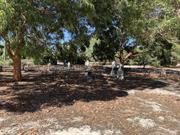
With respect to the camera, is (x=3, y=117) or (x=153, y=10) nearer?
(x=3, y=117)

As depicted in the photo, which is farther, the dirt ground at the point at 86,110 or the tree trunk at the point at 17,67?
the tree trunk at the point at 17,67

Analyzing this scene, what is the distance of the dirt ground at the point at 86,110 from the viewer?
452 inches

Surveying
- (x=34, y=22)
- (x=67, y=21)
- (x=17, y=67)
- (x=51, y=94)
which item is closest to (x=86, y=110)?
(x=51, y=94)

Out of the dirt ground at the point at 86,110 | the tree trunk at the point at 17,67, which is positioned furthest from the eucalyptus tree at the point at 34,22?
the dirt ground at the point at 86,110

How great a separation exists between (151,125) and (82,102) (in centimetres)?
408

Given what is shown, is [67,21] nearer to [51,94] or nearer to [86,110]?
[51,94]

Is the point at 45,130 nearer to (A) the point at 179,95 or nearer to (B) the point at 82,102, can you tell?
(B) the point at 82,102

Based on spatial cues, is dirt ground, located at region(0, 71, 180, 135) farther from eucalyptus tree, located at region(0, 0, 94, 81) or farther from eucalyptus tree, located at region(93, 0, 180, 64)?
eucalyptus tree, located at region(93, 0, 180, 64)

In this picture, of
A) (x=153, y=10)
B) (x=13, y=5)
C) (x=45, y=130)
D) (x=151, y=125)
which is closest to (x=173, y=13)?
(x=153, y=10)

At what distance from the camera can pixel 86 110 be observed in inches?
549

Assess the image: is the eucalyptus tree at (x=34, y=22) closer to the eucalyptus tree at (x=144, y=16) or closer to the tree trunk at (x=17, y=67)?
the tree trunk at (x=17, y=67)

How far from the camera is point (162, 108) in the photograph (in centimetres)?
1516

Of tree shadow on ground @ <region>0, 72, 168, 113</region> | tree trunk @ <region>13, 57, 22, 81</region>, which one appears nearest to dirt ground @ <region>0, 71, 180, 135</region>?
tree shadow on ground @ <region>0, 72, 168, 113</region>

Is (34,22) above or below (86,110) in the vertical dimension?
above
